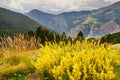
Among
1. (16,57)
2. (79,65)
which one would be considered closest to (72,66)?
(79,65)

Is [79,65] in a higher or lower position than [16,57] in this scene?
higher

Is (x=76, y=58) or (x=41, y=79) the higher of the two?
(x=76, y=58)

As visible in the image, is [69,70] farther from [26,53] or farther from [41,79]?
[26,53]

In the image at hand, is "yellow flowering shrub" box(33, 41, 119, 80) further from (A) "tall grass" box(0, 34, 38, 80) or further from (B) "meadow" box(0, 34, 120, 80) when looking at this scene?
(A) "tall grass" box(0, 34, 38, 80)

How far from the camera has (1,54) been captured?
1759 centimetres

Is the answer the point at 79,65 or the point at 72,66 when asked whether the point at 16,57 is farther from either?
the point at 79,65

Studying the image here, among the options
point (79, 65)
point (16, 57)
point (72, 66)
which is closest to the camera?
point (79, 65)

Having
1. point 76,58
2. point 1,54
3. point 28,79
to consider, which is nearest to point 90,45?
point 76,58

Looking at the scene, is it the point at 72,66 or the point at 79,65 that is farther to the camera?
the point at 72,66

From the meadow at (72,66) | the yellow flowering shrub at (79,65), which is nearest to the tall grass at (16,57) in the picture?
the meadow at (72,66)

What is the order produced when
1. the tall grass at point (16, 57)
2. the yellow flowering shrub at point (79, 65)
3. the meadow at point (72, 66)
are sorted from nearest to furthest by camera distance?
the yellow flowering shrub at point (79, 65)
the meadow at point (72, 66)
the tall grass at point (16, 57)

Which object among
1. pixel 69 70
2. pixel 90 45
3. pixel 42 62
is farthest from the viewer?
pixel 90 45

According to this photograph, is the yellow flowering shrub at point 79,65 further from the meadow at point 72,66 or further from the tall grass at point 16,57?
the tall grass at point 16,57

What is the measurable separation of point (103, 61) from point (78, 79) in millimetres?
1177
